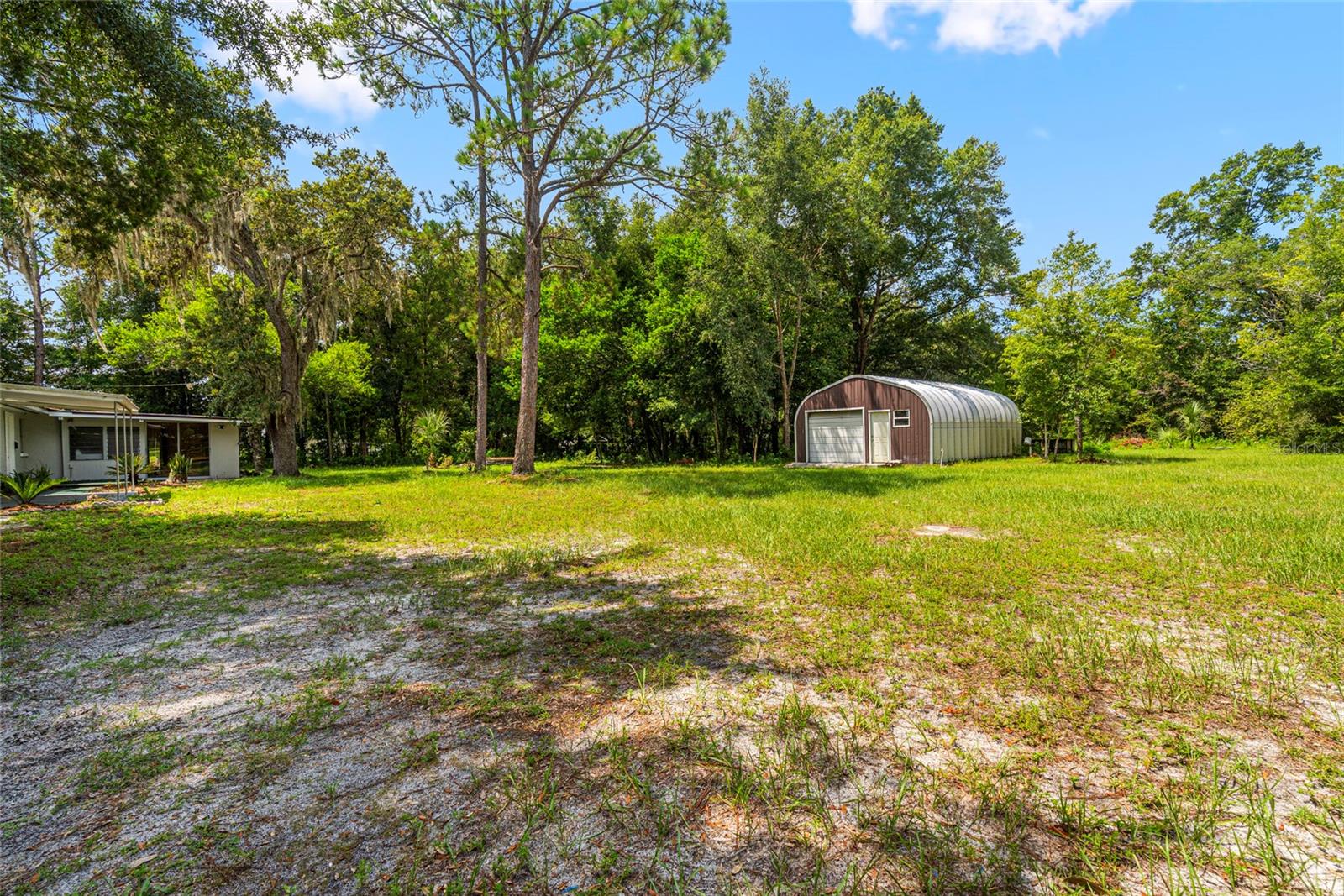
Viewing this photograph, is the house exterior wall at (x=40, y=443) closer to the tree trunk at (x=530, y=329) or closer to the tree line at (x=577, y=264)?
the tree line at (x=577, y=264)

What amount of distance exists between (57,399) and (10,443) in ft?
5.17

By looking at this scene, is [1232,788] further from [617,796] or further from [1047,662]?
[617,796]

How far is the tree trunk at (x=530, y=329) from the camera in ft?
51.2

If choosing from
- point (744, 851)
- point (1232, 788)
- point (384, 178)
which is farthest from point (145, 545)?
point (384, 178)

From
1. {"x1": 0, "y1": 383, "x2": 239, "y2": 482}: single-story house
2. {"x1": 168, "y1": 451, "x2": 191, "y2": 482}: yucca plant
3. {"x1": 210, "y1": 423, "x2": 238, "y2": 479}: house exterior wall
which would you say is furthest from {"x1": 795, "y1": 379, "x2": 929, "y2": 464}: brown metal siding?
{"x1": 210, "y1": 423, "x2": 238, "y2": 479}: house exterior wall

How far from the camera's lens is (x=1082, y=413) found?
18.4 meters

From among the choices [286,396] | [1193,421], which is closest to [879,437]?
[1193,421]

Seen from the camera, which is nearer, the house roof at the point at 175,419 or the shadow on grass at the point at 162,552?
the shadow on grass at the point at 162,552

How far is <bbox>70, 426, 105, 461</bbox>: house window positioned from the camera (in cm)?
1902

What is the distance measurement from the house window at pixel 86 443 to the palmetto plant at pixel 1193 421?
46670 millimetres

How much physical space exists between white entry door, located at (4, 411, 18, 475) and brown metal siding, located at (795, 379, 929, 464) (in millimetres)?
24230

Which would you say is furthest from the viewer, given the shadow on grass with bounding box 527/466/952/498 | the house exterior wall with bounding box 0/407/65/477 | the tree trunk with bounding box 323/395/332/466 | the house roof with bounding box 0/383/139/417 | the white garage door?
the tree trunk with bounding box 323/395/332/466

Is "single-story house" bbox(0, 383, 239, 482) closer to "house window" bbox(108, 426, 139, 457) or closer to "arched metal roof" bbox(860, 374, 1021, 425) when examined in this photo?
"house window" bbox(108, 426, 139, 457)

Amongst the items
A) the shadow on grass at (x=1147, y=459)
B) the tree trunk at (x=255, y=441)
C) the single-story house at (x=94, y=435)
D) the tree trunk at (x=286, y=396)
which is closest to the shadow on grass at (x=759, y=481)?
the shadow on grass at (x=1147, y=459)
